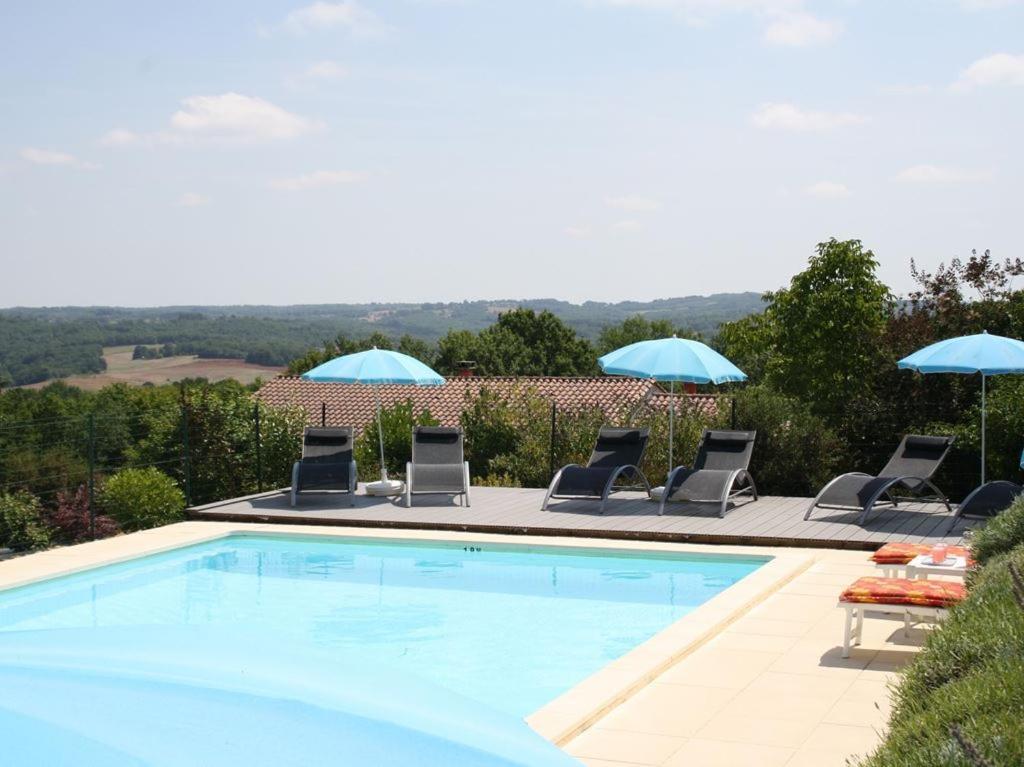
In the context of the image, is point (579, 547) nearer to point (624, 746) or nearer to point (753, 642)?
point (753, 642)

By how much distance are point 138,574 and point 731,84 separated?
617 inches

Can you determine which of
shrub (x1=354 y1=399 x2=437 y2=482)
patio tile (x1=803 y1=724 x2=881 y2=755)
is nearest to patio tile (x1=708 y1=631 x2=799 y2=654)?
patio tile (x1=803 y1=724 x2=881 y2=755)

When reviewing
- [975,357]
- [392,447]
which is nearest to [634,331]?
[392,447]

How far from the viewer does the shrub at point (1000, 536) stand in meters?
6.59

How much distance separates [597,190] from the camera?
111ft

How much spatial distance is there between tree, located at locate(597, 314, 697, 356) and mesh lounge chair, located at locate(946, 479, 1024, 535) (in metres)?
83.1

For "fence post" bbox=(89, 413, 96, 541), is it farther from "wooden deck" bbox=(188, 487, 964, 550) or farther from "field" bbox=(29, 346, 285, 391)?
"field" bbox=(29, 346, 285, 391)

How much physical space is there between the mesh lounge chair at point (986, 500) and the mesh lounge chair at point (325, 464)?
630 cm

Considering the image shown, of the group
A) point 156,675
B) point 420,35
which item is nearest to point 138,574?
point 156,675

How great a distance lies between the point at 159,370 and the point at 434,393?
45.5 metres

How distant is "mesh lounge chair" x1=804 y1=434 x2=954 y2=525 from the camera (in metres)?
11.5

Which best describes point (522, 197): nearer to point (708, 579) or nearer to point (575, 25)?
point (575, 25)

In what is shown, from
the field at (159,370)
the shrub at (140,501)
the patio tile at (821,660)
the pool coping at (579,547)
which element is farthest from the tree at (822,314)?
the field at (159,370)

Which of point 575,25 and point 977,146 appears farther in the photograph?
point 977,146
